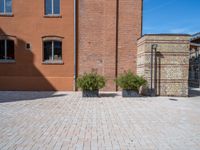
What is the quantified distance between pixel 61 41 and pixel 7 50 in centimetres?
350

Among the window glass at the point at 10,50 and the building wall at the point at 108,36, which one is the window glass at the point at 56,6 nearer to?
the building wall at the point at 108,36

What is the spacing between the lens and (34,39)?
1597 centimetres

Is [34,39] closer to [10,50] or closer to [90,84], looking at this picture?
[10,50]

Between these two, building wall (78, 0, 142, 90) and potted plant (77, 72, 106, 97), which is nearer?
potted plant (77, 72, 106, 97)

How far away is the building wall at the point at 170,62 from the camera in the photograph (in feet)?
45.5

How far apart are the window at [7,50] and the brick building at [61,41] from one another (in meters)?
0.13

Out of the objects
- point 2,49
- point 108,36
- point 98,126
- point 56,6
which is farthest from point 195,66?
point 98,126

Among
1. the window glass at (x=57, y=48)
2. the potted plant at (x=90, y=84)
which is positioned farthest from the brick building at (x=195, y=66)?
the window glass at (x=57, y=48)

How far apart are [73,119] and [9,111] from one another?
2719mm

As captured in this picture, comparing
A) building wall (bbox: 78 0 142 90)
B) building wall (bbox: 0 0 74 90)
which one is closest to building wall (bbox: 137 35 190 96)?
building wall (bbox: 78 0 142 90)

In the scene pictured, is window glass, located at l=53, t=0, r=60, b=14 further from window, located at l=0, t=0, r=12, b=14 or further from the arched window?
window, located at l=0, t=0, r=12, b=14

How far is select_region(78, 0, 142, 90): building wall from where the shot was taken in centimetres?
1577

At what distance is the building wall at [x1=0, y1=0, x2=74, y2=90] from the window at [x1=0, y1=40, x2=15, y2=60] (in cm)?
40

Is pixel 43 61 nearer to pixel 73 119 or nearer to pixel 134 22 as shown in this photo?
pixel 134 22
